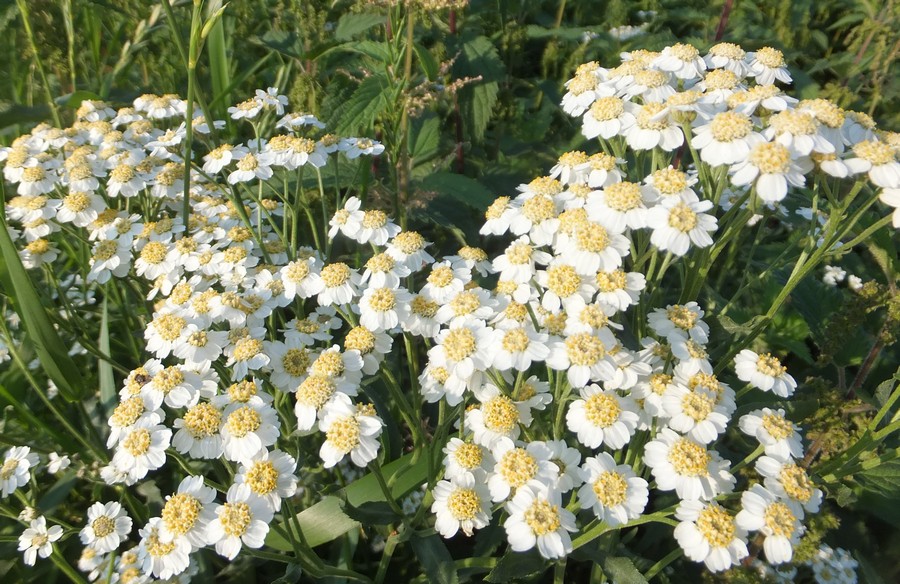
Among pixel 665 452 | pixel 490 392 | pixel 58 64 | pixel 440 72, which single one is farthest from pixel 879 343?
pixel 58 64

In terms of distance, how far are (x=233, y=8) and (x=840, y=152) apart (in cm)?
271

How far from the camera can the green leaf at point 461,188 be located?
6.44 ft

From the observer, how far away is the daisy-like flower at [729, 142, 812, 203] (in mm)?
1099

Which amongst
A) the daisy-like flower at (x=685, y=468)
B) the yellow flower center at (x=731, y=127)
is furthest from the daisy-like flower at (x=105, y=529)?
Answer: the yellow flower center at (x=731, y=127)

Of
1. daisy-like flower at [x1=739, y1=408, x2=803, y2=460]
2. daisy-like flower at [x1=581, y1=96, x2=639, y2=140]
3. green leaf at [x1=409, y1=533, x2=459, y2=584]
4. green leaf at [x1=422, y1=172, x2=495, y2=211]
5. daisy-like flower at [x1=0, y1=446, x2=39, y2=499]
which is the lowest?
daisy-like flower at [x1=0, y1=446, x2=39, y2=499]

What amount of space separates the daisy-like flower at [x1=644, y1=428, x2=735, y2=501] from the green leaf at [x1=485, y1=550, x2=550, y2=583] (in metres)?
0.32

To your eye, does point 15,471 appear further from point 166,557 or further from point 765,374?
point 765,374

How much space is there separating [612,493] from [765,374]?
0.40 m

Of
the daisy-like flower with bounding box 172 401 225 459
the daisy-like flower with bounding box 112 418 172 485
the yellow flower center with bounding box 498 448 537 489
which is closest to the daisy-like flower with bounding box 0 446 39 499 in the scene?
the daisy-like flower with bounding box 112 418 172 485

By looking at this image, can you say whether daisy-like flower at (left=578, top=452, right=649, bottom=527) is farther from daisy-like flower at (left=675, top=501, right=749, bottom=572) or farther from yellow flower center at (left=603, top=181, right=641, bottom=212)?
yellow flower center at (left=603, top=181, right=641, bottom=212)

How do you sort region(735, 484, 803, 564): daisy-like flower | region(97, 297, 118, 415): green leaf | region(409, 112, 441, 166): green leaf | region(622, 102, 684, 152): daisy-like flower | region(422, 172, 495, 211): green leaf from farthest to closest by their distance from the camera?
region(409, 112, 441, 166): green leaf
region(422, 172, 495, 211): green leaf
region(97, 297, 118, 415): green leaf
region(622, 102, 684, 152): daisy-like flower
region(735, 484, 803, 564): daisy-like flower

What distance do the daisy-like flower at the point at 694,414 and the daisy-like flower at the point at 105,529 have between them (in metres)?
1.19

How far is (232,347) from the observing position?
1318 mm

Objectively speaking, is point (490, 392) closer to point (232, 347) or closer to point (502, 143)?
point (232, 347)
